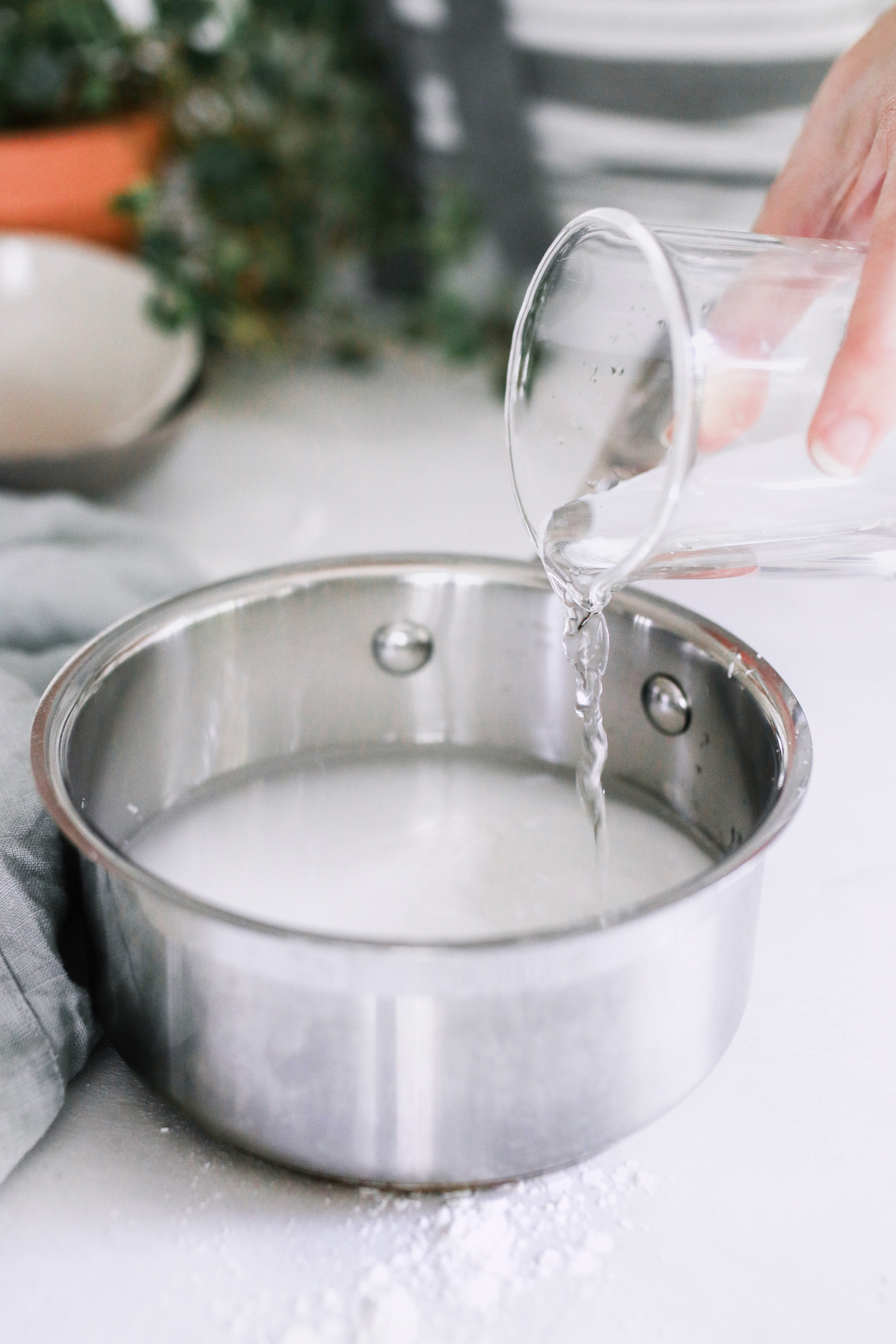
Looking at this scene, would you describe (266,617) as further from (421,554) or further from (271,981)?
(271,981)

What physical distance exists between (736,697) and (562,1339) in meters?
0.25

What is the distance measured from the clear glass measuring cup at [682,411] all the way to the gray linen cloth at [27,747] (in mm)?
223

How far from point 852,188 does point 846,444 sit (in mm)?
284

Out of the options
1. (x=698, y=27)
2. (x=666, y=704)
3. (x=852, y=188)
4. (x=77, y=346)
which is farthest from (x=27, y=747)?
(x=698, y=27)

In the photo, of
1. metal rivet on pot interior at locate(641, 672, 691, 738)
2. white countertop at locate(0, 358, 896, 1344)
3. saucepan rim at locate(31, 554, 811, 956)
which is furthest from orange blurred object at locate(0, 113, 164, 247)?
white countertop at locate(0, 358, 896, 1344)

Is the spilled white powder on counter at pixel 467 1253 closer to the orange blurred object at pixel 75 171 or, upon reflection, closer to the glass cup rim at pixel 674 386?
the glass cup rim at pixel 674 386

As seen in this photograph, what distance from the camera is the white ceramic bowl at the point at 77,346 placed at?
104 centimetres

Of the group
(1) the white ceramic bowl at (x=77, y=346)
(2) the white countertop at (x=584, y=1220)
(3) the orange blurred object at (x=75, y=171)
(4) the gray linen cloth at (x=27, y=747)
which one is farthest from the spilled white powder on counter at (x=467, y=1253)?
(3) the orange blurred object at (x=75, y=171)

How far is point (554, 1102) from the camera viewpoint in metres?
0.44

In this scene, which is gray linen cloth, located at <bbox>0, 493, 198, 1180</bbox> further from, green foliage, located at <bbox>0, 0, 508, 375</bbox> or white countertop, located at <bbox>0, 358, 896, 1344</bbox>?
green foliage, located at <bbox>0, 0, 508, 375</bbox>

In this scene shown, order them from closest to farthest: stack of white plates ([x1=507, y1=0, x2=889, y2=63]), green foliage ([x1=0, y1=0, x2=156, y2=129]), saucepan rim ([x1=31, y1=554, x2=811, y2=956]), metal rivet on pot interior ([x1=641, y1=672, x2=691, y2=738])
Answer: saucepan rim ([x1=31, y1=554, x2=811, y2=956]), metal rivet on pot interior ([x1=641, y1=672, x2=691, y2=738]), stack of white plates ([x1=507, y1=0, x2=889, y2=63]), green foliage ([x1=0, y1=0, x2=156, y2=129])

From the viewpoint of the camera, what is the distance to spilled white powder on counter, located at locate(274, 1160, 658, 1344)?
430mm

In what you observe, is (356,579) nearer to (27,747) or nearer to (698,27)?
(27,747)

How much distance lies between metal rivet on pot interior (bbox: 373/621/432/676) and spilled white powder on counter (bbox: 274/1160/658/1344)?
267 mm
